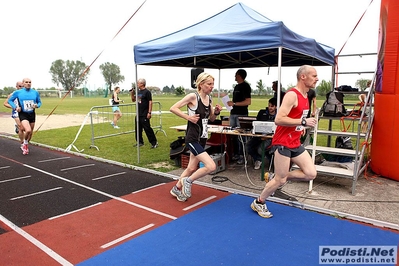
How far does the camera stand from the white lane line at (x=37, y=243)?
2923mm

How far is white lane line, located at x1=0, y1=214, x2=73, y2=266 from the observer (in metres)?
2.92

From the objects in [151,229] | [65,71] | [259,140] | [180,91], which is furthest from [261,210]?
[65,71]

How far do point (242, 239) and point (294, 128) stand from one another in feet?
4.58

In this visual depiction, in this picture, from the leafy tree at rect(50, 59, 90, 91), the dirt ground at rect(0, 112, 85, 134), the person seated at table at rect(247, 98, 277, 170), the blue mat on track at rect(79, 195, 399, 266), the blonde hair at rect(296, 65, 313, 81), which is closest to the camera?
the blue mat on track at rect(79, 195, 399, 266)

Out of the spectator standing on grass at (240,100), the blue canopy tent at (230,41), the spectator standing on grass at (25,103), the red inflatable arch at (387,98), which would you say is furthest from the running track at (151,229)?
the spectator standing on grass at (25,103)

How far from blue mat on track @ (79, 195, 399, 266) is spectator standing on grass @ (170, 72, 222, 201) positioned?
538 mm

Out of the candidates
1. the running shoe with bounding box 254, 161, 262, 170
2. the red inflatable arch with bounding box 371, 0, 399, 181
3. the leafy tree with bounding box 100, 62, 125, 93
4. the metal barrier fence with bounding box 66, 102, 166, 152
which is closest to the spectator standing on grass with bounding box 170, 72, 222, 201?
the running shoe with bounding box 254, 161, 262, 170

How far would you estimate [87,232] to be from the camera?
138 inches

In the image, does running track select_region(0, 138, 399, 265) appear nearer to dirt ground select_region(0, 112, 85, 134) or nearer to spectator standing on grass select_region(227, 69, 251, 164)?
spectator standing on grass select_region(227, 69, 251, 164)

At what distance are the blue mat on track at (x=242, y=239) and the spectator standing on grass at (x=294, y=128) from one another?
0.54 m

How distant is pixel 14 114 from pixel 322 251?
8054mm

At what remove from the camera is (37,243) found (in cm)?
325

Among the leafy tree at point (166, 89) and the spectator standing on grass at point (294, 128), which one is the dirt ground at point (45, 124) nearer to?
the spectator standing on grass at point (294, 128)

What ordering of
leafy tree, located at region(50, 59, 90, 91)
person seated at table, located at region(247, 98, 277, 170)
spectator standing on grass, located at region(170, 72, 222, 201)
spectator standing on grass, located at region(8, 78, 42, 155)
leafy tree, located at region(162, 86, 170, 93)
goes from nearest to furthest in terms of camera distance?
spectator standing on grass, located at region(170, 72, 222, 201), person seated at table, located at region(247, 98, 277, 170), spectator standing on grass, located at region(8, 78, 42, 155), leafy tree, located at region(162, 86, 170, 93), leafy tree, located at region(50, 59, 90, 91)
